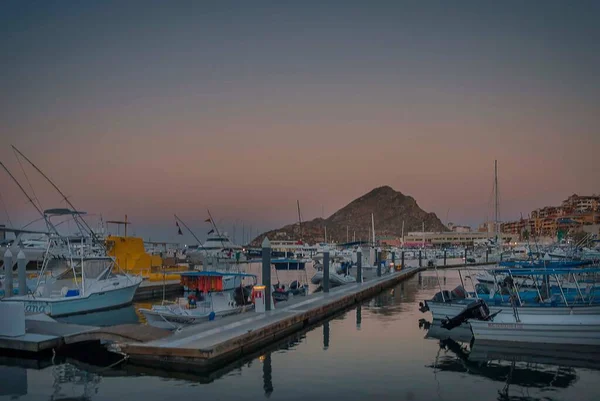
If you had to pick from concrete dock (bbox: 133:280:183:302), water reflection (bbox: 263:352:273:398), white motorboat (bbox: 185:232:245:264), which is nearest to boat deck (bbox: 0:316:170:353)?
water reflection (bbox: 263:352:273:398)

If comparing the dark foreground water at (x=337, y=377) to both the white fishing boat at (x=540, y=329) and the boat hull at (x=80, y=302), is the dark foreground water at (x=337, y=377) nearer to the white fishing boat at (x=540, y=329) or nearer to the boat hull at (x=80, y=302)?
the white fishing boat at (x=540, y=329)

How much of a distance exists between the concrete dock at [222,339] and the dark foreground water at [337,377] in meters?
0.41

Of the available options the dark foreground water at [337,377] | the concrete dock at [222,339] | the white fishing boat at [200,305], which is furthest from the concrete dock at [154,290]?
the dark foreground water at [337,377]

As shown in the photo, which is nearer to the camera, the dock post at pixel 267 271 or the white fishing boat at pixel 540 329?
the white fishing boat at pixel 540 329

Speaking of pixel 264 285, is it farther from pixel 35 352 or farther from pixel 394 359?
pixel 35 352

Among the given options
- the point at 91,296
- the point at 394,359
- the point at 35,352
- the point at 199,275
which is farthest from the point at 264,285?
the point at 91,296

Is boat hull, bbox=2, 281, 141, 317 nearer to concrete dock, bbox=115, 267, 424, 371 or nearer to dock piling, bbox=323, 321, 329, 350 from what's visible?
concrete dock, bbox=115, 267, 424, 371

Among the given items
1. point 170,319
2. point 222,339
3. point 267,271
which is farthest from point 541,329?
point 170,319

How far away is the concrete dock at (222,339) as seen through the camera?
16.8 metres

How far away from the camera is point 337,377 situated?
16.9 m

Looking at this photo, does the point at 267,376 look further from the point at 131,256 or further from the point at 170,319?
the point at 131,256

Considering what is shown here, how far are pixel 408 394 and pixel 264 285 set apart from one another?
11716 millimetres

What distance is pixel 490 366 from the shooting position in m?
18.6

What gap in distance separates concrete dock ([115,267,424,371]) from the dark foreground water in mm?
414
